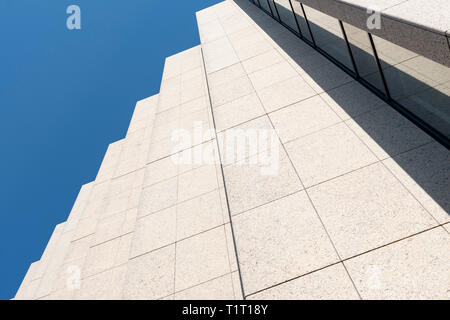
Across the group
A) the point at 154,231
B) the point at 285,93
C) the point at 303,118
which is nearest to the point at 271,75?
the point at 285,93

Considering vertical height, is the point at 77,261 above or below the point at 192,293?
below

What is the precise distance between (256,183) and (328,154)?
1898 mm

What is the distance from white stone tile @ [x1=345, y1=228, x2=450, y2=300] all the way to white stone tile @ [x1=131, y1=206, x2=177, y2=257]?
5627mm

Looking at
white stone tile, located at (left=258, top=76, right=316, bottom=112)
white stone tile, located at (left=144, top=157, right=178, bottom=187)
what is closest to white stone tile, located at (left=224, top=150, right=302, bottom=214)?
white stone tile, located at (left=258, top=76, right=316, bottom=112)

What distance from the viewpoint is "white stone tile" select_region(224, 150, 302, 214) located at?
25.8 ft

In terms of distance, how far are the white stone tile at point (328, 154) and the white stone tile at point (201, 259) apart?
2.82 meters

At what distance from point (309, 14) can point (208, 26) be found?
14.6 metres

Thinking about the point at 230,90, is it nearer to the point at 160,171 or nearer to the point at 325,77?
the point at 325,77

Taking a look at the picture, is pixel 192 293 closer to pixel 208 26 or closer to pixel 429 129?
pixel 429 129

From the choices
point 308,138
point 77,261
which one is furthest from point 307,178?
point 77,261

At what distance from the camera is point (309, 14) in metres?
12.6

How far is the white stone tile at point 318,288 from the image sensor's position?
527 cm

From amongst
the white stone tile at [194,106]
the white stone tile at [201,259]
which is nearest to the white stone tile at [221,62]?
the white stone tile at [194,106]

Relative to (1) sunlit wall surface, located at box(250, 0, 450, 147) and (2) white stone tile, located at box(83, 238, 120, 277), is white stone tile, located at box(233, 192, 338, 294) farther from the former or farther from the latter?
(2) white stone tile, located at box(83, 238, 120, 277)
